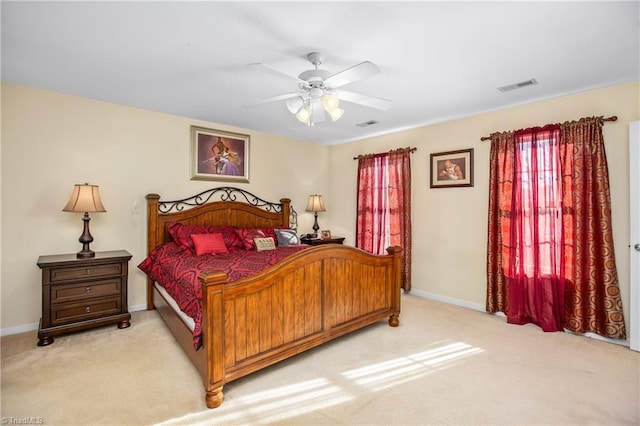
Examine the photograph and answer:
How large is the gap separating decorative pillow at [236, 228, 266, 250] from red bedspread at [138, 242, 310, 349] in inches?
5.5

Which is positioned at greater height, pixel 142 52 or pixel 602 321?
pixel 142 52

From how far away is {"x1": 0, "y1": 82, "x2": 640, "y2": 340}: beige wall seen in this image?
313cm

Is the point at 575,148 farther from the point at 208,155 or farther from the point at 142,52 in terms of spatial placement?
the point at 208,155

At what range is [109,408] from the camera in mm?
2016

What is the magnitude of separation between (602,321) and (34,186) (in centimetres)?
588

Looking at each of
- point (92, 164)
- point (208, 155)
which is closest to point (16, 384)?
point (92, 164)

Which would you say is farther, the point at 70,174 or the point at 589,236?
the point at 70,174

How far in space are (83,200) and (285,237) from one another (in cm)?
235

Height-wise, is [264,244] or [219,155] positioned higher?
[219,155]

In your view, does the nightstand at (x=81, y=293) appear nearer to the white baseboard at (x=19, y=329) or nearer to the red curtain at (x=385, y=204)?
the white baseboard at (x=19, y=329)

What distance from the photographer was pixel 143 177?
156 inches

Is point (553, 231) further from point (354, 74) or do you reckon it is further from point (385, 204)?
point (354, 74)

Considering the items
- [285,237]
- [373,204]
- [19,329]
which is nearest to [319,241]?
[285,237]

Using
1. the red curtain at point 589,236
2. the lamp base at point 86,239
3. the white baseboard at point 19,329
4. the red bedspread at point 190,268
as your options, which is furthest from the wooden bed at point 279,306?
the red curtain at point 589,236
